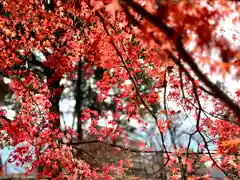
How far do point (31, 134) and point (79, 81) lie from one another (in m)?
8.32

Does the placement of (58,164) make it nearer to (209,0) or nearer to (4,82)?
(4,82)

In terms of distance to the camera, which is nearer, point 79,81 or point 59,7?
point 59,7

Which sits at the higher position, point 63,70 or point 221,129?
point 63,70

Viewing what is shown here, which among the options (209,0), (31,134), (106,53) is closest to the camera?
(209,0)

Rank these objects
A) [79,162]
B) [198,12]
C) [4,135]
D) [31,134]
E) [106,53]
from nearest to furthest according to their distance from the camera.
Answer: [198,12] < [106,53] < [31,134] < [79,162] < [4,135]

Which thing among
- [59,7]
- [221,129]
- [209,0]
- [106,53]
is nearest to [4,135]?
[59,7]

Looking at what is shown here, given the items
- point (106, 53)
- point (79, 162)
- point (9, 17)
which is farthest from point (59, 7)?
point (79, 162)

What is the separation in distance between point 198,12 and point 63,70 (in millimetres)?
8406

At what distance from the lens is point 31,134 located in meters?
9.92

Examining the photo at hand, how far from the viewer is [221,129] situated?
9234mm

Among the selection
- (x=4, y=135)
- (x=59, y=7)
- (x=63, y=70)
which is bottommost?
(x=4, y=135)

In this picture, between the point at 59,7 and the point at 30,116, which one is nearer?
the point at 59,7

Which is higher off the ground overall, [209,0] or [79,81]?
[79,81]

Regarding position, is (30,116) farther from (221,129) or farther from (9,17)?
(221,129)
